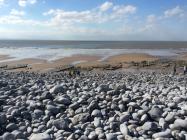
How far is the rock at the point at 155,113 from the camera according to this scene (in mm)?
8039

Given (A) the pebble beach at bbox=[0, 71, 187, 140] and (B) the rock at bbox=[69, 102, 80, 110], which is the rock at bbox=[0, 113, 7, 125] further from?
(B) the rock at bbox=[69, 102, 80, 110]

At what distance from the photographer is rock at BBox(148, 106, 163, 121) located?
316 inches

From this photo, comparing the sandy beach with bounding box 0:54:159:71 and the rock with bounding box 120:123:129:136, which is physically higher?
the rock with bounding box 120:123:129:136

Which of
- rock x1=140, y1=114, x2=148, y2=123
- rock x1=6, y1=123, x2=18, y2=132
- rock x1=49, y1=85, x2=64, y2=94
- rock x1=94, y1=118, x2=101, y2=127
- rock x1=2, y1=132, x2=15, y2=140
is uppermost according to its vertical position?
rock x1=49, y1=85, x2=64, y2=94

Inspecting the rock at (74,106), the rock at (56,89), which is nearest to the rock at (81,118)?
the rock at (74,106)

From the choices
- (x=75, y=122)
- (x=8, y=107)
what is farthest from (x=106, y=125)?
(x=8, y=107)

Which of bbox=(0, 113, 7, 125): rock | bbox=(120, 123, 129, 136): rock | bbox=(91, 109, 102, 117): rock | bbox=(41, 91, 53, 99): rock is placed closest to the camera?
bbox=(120, 123, 129, 136): rock

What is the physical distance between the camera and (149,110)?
838 centimetres

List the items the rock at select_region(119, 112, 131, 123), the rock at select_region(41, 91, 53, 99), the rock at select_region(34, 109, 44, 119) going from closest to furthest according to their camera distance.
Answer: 1. the rock at select_region(119, 112, 131, 123)
2. the rock at select_region(34, 109, 44, 119)
3. the rock at select_region(41, 91, 53, 99)

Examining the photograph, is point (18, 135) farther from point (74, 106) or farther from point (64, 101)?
point (64, 101)

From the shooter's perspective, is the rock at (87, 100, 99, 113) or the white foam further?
the white foam

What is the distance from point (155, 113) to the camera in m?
8.12

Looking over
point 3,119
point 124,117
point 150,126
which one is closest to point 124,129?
point 150,126

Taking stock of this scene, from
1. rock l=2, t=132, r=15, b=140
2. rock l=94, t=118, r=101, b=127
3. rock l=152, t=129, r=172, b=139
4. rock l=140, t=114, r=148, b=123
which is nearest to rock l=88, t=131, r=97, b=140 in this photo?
rock l=94, t=118, r=101, b=127
